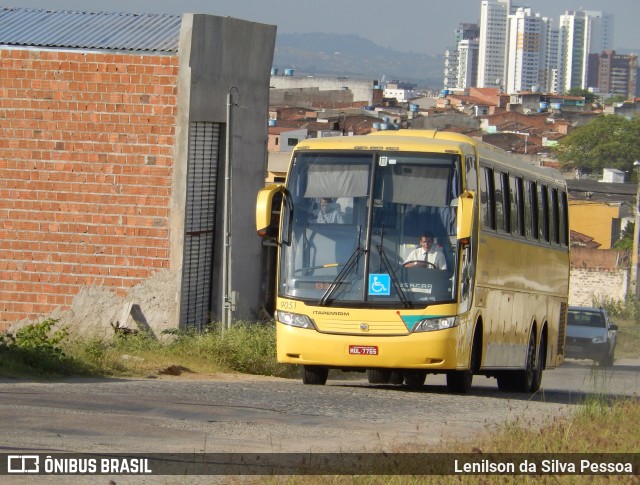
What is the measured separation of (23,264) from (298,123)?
74.1 m

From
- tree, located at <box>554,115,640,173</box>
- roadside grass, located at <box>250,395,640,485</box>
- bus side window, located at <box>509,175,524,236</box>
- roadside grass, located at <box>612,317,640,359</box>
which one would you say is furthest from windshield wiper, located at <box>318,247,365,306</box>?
tree, located at <box>554,115,640,173</box>

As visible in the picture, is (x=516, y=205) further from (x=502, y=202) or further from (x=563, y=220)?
(x=563, y=220)

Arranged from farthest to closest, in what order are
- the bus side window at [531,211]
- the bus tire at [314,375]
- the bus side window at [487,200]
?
1. the bus side window at [531,211]
2. the bus tire at [314,375]
3. the bus side window at [487,200]

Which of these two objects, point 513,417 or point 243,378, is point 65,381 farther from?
point 513,417

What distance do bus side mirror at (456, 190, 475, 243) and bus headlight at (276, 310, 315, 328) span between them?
6.70 feet

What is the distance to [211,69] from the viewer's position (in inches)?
836

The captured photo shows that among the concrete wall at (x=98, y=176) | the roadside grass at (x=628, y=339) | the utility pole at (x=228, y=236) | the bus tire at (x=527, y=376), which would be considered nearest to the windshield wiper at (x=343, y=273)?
the bus tire at (x=527, y=376)

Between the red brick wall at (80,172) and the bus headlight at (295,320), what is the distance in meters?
5.09

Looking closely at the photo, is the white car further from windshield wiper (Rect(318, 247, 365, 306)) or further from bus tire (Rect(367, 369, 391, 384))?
windshield wiper (Rect(318, 247, 365, 306))

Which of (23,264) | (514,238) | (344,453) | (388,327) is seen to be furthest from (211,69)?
(344,453)

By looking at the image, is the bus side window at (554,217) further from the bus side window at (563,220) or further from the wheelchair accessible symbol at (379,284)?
the wheelchair accessible symbol at (379,284)

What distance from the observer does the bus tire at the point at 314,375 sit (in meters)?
16.9

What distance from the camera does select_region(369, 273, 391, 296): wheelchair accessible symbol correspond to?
50.9 feet

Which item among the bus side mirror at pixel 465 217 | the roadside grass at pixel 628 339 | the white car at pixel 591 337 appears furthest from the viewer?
the roadside grass at pixel 628 339
